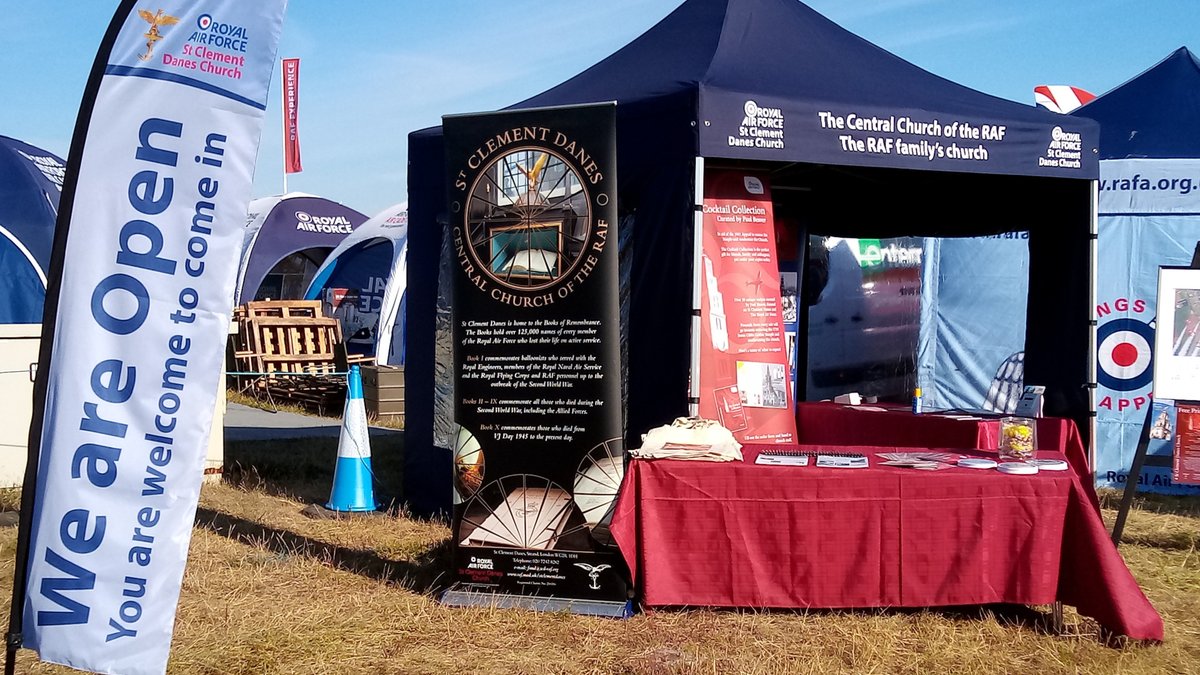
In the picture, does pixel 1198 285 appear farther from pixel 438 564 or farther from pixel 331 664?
pixel 331 664

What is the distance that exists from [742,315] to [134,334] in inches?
154

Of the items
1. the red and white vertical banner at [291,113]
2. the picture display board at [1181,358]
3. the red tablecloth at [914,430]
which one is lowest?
the red tablecloth at [914,430]

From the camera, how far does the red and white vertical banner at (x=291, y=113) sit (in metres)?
32.5

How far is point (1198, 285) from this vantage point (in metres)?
6.17

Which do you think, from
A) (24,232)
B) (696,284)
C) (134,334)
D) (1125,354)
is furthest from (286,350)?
(134,334)

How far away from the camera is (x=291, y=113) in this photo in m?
33.0

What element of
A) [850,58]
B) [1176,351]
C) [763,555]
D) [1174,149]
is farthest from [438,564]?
[1174,149]

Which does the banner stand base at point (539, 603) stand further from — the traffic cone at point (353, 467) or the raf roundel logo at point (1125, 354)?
the raf roundel logo at point (1125, 354)

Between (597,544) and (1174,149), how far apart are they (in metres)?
6.43

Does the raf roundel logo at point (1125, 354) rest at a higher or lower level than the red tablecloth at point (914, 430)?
higher

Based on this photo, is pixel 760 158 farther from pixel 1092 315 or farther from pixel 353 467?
pixel 353 467

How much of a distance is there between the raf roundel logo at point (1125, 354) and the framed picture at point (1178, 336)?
2.53m

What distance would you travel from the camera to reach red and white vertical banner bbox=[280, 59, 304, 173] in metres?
32.5

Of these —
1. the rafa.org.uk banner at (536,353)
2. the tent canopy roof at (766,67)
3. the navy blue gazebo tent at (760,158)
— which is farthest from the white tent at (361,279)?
the rafa.org.uk banner at (536,353)
